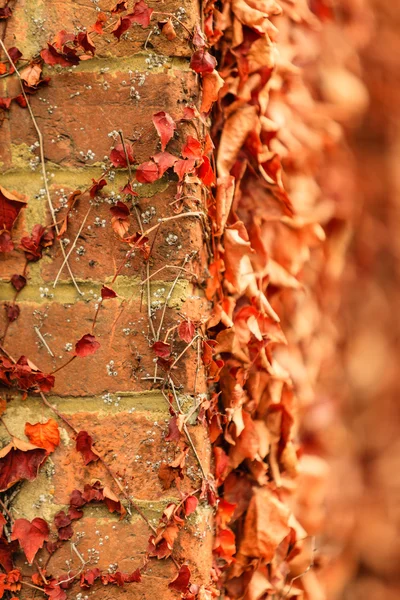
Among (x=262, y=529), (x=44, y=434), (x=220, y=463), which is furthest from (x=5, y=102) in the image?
(x=262, y=529)

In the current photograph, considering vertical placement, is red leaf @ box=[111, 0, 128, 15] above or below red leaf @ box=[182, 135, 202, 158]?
above

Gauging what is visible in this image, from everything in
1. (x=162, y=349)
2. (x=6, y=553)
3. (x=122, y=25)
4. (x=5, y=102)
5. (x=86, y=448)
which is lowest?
(x=6, y=553)

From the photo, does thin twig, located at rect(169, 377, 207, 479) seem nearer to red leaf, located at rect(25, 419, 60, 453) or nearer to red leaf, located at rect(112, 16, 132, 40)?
red leaf, located at rect(25, 419, 60, 453)

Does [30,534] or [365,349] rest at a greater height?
[365,349]

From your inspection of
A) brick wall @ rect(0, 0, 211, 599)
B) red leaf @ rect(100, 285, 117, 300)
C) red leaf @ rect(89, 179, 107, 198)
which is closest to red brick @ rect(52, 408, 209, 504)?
brick wall @ rect(0, 0, 211, 599)

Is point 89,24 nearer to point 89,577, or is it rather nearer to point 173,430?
point 173,430

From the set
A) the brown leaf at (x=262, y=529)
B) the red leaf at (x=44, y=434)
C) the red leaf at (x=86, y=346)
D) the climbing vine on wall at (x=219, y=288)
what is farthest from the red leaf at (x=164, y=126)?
the brown leaf at (x=262, y=529)

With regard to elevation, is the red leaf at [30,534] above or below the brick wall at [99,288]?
below

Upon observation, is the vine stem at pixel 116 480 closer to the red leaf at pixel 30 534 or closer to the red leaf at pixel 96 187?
the red leaf at pixel 30 534
